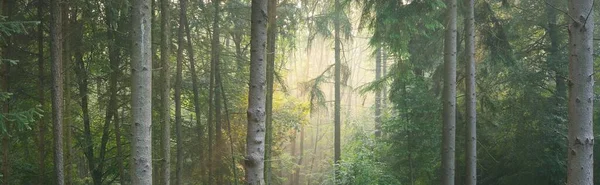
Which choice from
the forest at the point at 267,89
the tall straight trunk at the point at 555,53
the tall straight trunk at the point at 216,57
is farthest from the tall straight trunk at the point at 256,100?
the tall straight trunk at the point at 555,53

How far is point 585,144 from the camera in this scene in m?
4.34

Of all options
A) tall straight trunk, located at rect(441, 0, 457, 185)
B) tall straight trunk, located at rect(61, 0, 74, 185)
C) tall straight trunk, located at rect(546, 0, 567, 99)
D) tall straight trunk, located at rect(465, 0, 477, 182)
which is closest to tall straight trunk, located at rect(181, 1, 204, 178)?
tall straight trunk, located at rect(61, 0, 74, 185)

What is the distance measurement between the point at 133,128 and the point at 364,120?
21.7 m

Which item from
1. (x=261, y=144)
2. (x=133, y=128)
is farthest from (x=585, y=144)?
(x=133, y=128)

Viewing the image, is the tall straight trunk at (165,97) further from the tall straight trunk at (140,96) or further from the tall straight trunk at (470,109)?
the tall straight trunk at (470,109)

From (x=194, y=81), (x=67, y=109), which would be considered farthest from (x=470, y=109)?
(x=67, y=109)

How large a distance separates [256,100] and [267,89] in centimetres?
392

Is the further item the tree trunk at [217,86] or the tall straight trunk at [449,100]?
the tree trunk at [217,86]

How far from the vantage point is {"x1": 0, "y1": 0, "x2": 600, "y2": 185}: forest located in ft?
15.4

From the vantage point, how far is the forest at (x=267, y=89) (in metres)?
4.68

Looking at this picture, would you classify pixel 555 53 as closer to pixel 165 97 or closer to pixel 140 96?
pixel 165 97

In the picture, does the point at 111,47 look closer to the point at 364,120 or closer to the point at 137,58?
the point at 137,58

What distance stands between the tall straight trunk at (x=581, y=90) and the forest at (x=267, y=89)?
0.01 meters

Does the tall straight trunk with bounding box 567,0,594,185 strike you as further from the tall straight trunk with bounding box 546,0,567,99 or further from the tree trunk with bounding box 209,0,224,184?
the tree trunk with bounding box 209,0,224,184
